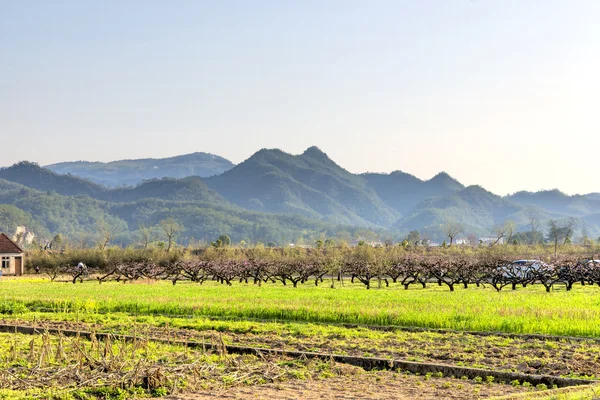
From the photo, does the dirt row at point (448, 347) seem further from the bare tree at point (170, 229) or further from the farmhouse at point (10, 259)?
the bare tree at point (170, 229)

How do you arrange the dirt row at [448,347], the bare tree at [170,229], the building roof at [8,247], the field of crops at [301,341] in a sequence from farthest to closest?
1. the bare tree at [170,229]
2. the building roof at [8,247]
3. the dirt row at [448,347]
4. the field of crops at [301,341]

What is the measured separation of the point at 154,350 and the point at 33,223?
183 m

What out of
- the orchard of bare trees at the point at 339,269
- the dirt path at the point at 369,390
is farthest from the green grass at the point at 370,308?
the orchard of bare trees at the point at 339,269

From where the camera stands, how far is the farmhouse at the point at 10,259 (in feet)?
197

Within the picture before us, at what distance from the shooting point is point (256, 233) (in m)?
190

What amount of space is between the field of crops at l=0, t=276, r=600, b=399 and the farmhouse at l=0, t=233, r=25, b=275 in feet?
115

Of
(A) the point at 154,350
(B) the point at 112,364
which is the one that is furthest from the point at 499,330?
(B) the point at 112,364

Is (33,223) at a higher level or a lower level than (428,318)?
higher

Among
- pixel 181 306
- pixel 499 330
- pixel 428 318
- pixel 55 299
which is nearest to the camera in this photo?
pixel 499 330

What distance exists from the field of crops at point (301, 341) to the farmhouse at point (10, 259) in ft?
115

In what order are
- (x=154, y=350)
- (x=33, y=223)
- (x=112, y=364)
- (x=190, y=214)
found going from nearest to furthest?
(x=112, y=364)
(x=154, y=350)
(x=33, y=223)
(x=190, y=214)

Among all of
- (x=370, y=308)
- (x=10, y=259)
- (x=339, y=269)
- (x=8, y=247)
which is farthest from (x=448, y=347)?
(x=8, y=247)

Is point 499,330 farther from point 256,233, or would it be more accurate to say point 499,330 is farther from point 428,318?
point 256,233

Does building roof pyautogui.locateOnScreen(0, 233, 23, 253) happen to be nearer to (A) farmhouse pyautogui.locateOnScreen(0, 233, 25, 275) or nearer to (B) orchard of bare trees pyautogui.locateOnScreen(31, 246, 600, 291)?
(A) farmhouse pyautogui.locateOnScreen(0, 233, 25, 275)
